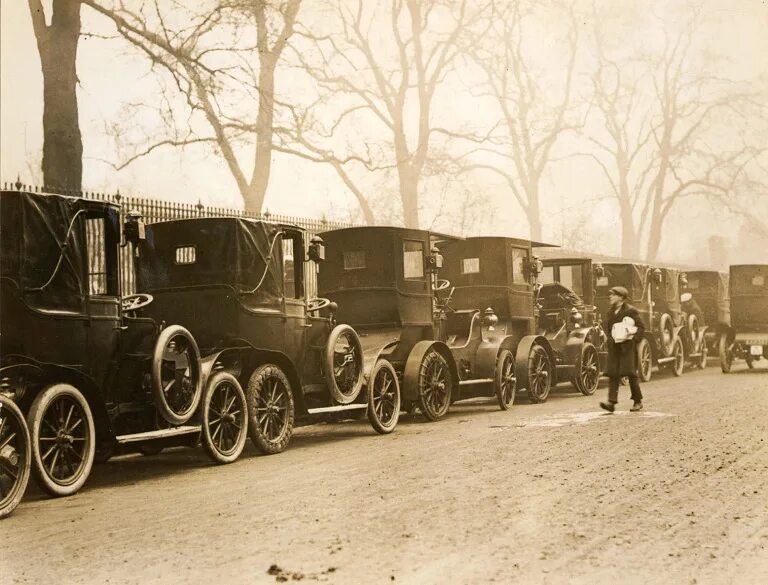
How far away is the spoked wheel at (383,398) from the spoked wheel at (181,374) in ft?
10.8

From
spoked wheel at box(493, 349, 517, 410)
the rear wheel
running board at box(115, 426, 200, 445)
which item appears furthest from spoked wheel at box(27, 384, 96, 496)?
the rear wheel

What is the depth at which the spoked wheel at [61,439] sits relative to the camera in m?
8.01

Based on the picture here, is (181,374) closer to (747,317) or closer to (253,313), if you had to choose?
(253,313)

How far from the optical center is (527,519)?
22.1ft

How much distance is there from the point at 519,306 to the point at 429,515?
35.9 ft

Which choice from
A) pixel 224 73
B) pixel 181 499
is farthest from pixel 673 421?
pixel 224 73

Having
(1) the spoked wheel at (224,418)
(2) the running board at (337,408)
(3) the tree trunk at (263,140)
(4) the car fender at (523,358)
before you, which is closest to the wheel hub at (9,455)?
(1) the spoked wheel at (224,418)

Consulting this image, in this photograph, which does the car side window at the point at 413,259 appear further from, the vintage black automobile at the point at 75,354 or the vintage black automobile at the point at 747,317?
the vintage black automobile at the point at 747,317

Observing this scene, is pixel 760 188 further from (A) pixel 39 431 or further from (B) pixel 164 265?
(A) pixel 39 431

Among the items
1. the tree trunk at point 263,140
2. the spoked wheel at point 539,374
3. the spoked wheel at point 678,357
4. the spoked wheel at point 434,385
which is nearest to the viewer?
the spoked wheel at point 434,385

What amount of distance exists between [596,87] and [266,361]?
29.4m

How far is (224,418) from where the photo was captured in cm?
1039

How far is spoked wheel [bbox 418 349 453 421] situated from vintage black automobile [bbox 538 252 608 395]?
4564mm

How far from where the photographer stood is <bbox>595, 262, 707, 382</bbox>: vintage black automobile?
72.8 ft
